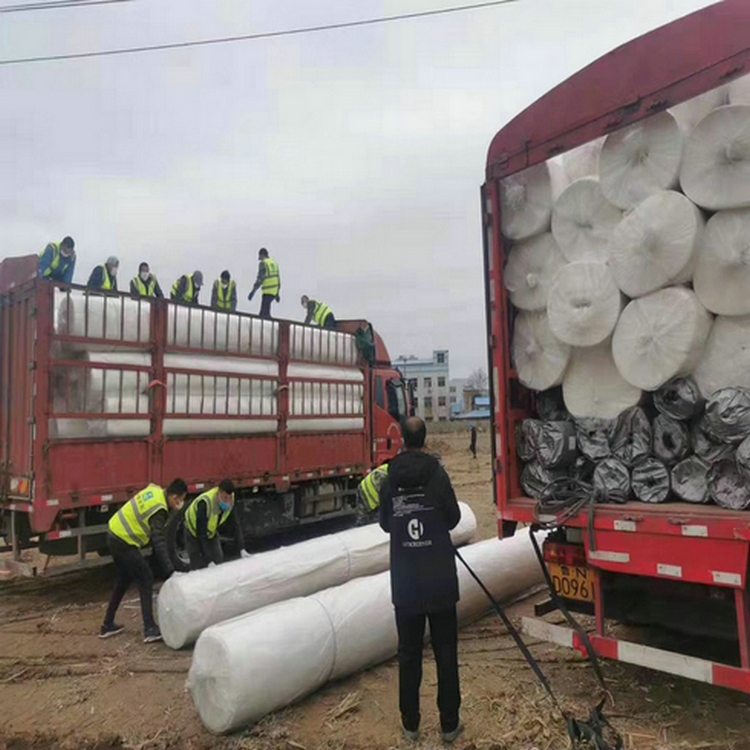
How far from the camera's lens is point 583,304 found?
4.01 m

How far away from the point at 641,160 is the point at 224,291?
6.90m

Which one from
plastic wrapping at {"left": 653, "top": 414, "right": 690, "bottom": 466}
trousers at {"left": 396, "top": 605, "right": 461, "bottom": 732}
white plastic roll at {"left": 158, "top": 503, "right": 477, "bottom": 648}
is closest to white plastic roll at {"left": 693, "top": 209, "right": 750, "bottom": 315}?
plastic wrapping at {"left": 653, "top": 414, "right": 690, "bottom": 466}

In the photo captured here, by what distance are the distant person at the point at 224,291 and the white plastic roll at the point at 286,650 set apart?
5.62 m

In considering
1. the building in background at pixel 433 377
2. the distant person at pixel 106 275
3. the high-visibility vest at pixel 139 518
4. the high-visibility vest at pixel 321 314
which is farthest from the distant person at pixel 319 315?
the building in background at pixel 433 377

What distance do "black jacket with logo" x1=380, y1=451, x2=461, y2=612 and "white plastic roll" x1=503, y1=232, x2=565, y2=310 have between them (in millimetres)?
1284

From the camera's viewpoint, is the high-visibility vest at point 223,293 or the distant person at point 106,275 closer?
the distant person at point 106,275

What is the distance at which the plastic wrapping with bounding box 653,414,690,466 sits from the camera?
3658 millimetres

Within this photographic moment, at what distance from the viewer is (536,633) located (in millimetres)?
4238

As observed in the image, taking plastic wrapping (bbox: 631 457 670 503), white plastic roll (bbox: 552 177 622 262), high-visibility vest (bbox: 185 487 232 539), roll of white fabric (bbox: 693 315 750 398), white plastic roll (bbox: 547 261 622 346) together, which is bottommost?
high-visibility vest (bbox: 185 487 232 539)

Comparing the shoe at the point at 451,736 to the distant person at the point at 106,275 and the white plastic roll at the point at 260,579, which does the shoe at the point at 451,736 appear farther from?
the distant person at the point at 106,275

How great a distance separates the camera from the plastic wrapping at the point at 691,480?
3596 millimetres

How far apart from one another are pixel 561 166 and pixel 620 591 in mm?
2566

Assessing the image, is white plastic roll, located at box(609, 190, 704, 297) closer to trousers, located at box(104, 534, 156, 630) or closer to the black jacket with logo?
the black jacket with logo

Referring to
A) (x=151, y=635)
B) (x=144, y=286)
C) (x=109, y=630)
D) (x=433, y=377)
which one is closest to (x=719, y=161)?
(x=151, y=635)
